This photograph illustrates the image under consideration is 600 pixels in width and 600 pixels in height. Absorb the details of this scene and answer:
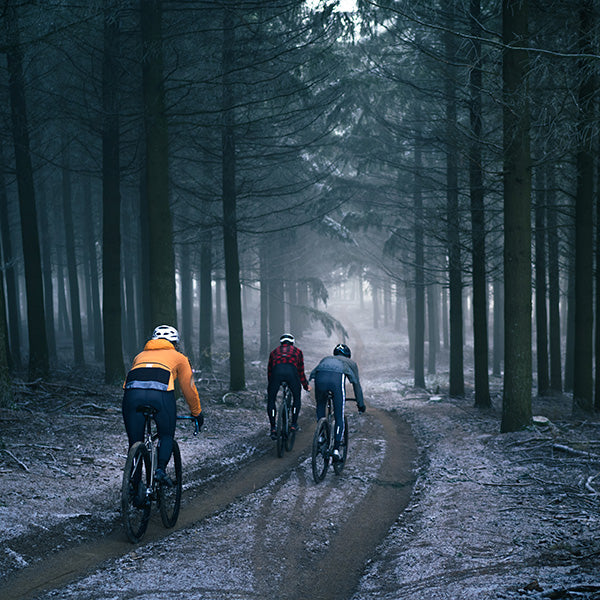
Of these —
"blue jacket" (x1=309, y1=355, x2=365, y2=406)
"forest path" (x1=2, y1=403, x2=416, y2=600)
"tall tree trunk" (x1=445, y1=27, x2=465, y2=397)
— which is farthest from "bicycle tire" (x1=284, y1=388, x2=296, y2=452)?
"tall tree trunk" (x1=445, y1=27, x2=465, y2=397)

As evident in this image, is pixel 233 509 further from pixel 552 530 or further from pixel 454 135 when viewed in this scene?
pixel 454 135

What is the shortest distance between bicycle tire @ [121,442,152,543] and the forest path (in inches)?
6.8

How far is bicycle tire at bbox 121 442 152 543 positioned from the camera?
18.8 ft

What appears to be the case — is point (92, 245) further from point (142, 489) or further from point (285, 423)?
point (142, 489)

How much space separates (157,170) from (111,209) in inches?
139

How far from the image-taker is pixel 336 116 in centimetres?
1972

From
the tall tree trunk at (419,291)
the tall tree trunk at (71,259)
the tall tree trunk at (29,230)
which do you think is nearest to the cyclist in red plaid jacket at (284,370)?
→ the tall tree trunk at (29,230)

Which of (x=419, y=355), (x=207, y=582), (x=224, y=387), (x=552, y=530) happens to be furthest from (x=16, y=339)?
(x=552, y=530)

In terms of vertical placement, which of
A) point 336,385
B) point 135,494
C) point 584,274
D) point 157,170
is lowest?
point 135,494

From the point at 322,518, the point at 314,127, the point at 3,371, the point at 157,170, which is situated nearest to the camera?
the point at 322,518

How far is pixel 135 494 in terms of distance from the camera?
19.6 feet

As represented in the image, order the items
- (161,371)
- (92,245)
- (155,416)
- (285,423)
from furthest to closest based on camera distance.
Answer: (92,245) < (285,423) < (155,416) < (161,371)

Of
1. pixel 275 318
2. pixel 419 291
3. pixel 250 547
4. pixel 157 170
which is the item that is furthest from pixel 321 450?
pixel 275 318

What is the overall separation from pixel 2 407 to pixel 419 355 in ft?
56.5
